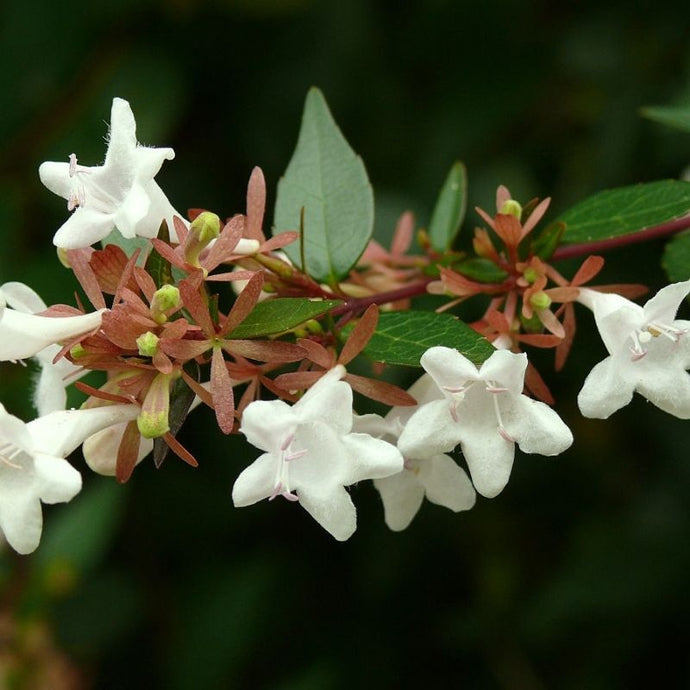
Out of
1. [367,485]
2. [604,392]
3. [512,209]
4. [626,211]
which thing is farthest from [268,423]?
[367,485]

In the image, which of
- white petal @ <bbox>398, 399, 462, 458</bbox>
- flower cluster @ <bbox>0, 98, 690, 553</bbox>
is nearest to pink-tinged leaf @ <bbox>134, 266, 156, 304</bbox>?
flower cluster @ <bbox>0, 98, 690, 553</bbox>

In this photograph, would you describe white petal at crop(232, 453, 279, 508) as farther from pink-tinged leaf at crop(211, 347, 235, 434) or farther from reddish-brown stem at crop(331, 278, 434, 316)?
reddish-brown stem at crop(331, 278, 434, 316)

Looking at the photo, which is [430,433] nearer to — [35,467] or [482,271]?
[482,271]

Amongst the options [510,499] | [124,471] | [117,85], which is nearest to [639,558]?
[510,499]

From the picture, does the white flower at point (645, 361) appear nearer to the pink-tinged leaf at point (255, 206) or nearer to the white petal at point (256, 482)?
the white petal at point (256, 482)

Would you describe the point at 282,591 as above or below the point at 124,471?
below

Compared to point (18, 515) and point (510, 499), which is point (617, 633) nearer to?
point (510, 499)

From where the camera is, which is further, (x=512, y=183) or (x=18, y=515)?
(x=512, y=183)
